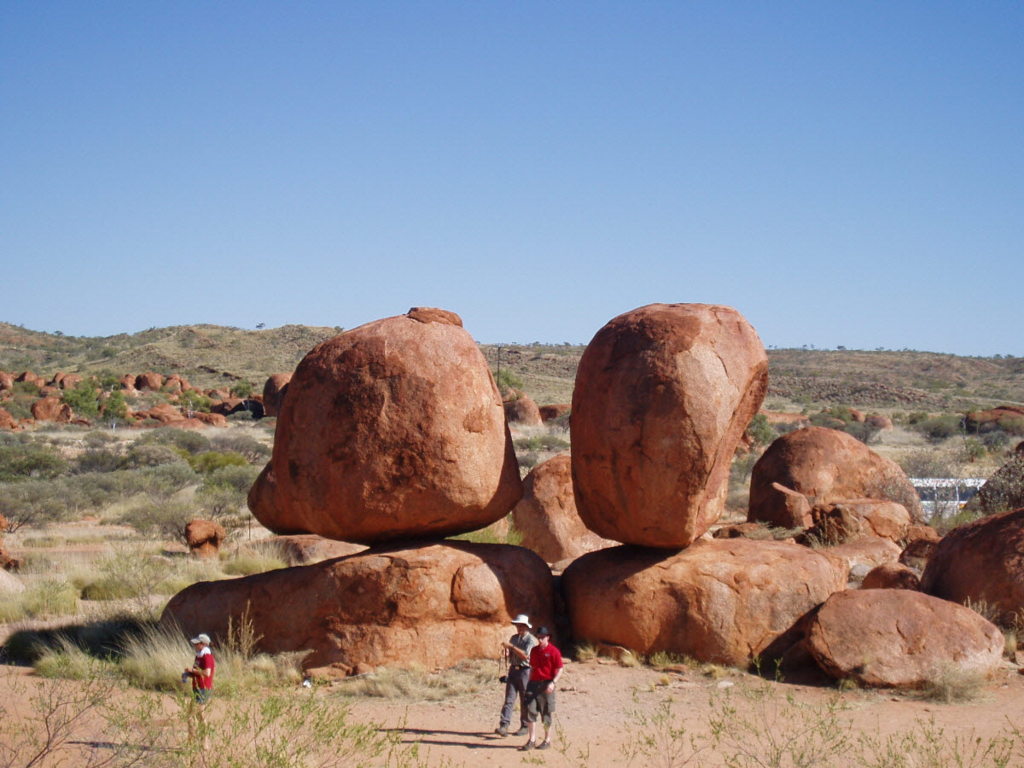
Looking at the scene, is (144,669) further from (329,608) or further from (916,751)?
(916,751)

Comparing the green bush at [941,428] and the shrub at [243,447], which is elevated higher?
the green bush at [941,428]

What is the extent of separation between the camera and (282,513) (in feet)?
28.3

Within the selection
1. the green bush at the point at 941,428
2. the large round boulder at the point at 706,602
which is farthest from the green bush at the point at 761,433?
the large round boulder at the point at 706,602

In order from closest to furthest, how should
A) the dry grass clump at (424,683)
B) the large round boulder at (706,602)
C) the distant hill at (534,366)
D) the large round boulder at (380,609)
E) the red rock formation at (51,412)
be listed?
the dry grass clump at (424,683) → the large round boulder at (380,609) → the large round boulder at (706,602) → the red rock formation at (51,412) → the distant hill at (534,366)

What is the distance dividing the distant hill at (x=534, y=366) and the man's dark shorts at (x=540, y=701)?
41.5 m

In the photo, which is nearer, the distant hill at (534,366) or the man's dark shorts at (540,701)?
the man's dark shorts at (540,701)

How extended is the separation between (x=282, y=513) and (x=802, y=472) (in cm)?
878

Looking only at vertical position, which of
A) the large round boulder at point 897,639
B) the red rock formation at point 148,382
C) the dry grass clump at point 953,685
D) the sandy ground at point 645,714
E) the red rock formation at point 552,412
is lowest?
the sandy ground at point 645,714

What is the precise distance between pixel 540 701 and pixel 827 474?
31.0 ft

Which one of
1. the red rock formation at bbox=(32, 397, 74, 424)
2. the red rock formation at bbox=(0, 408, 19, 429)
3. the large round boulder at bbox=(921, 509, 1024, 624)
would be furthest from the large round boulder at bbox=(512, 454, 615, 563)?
the red rock formation at bbox=(32, 397, 74, 424)

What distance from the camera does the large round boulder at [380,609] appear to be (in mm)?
7895

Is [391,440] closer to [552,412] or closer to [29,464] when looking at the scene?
[29,464]

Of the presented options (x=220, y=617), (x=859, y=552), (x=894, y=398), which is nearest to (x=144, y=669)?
(x=220, y=617)

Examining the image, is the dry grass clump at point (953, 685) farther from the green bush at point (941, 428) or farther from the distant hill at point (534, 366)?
the distant hill at point (534, 366)
